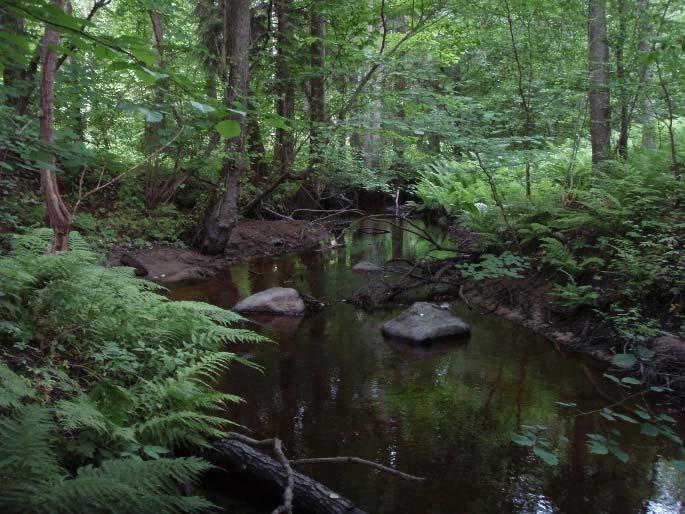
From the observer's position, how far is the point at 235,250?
11891mm

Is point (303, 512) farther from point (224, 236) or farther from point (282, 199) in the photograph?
point (282, 199)

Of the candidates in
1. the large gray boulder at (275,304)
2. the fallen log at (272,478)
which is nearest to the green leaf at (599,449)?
the fallen log at (272,478)

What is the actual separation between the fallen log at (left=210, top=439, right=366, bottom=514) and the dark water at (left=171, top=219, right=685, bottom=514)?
8.8 inches

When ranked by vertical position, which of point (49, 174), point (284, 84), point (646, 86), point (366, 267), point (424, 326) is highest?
point (284, 84)

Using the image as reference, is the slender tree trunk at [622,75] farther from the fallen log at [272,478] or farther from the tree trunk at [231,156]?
the fallen log at [272,478]

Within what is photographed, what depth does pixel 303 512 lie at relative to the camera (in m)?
3.24

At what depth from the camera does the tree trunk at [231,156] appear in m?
10.1

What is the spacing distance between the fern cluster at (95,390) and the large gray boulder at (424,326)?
2.41 metres

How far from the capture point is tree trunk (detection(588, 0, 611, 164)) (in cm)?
850

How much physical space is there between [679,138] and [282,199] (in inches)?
365

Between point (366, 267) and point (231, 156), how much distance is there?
3.39m

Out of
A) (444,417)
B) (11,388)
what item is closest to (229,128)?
(11,388)

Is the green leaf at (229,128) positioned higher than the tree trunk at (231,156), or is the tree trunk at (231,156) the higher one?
the tree trunk at (231,156)

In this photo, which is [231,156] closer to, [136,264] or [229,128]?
[136,264]
